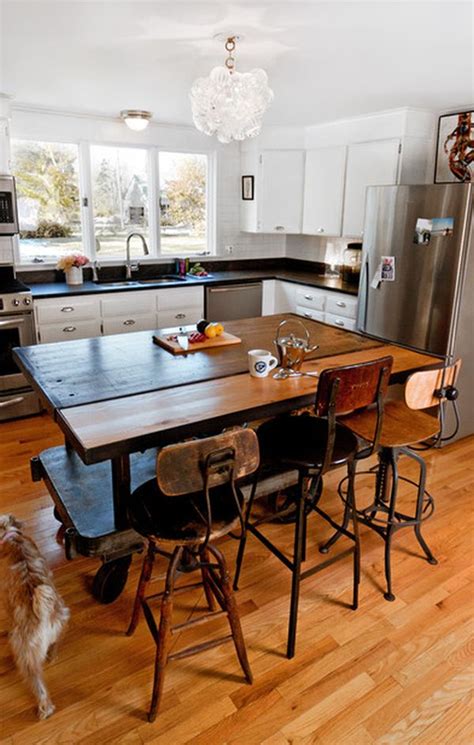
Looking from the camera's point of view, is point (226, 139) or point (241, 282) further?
point (241, 282)

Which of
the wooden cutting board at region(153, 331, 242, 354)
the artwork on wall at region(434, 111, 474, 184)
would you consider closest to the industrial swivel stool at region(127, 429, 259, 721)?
the wooden cutting board at region(153, 331, 242, 354)

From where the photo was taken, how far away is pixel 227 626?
2047 millimetres

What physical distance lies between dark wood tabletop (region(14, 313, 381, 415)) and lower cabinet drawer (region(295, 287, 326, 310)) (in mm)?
1822

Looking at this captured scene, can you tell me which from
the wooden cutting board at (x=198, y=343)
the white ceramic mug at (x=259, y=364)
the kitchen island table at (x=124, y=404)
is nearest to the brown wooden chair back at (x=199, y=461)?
the kitchen island table at (x=124, y=404)

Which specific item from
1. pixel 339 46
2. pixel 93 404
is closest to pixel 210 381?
pixel 93 404

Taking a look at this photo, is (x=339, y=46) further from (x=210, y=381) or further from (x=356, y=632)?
(x=356, y=632)

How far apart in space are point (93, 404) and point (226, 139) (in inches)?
68.4

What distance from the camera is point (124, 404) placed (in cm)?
185

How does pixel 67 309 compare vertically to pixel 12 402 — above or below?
above

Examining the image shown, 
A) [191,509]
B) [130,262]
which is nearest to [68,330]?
[130,262]

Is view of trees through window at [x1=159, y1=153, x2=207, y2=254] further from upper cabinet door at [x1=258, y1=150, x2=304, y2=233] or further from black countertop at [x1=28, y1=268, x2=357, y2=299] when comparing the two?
upper cabinet door at [x1=258, y1=150, x2=304, y2=233]

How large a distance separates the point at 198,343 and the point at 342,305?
224 cm

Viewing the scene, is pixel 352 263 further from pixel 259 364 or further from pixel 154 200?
pixel 259 364

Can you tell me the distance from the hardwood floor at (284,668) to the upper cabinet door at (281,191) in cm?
358
